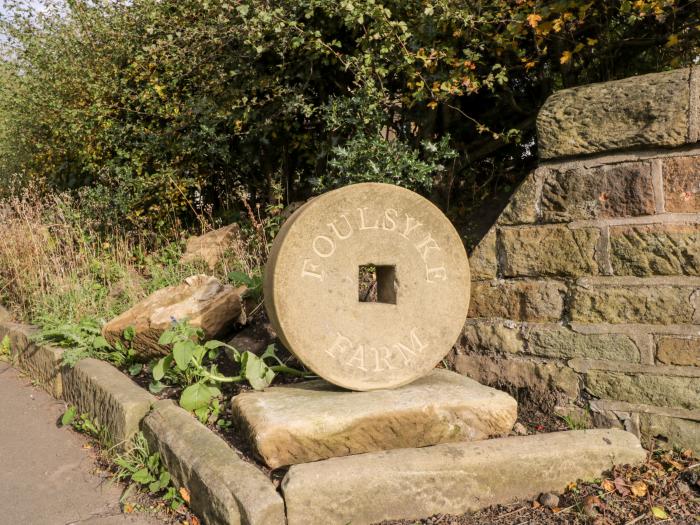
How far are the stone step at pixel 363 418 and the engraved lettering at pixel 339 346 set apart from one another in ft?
0.59

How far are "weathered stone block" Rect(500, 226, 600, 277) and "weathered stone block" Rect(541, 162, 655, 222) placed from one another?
0.07 metres

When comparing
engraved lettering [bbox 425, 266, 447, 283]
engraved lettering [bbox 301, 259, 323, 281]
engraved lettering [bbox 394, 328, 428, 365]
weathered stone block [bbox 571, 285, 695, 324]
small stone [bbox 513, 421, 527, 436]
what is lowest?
small stone [bbox 513, 421, 527, 436]

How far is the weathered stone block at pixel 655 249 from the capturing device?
2.52m

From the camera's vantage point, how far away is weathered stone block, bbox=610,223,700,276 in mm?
2518

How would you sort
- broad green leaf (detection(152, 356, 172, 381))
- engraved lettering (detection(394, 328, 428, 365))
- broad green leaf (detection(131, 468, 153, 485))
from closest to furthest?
broad green leaf (detection(131, 468, 153, 485)) < engraved lettering (detection(394, 328, 428, 365)) < broad green leaf (detection(152, 356, 172, 381))

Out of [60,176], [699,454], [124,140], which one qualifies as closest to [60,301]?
[124,140]

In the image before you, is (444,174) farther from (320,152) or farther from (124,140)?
(124,140)

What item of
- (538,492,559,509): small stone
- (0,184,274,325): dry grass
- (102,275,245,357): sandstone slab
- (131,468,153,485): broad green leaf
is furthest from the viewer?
(0,184,274,325): dry grass

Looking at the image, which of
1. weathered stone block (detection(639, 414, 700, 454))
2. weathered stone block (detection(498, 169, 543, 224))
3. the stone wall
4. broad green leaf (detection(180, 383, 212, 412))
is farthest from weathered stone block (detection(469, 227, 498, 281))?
broad green leaf (detection(180, 383, 212, 412))

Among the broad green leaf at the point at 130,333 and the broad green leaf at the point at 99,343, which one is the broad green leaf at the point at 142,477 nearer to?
the broad green leaf at the point at 130,333

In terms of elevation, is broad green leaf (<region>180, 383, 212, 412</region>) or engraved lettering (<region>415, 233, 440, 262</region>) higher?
engraved lettering (<region>415, 233, 440, 262</region>)

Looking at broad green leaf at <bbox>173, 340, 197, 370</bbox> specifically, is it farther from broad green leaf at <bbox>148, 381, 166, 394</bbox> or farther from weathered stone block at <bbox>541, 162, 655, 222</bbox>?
weathered stone block at <bbox>541, 162, 655, 222</bbox>

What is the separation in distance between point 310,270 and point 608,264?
52.3 inches

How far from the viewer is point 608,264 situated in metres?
2.69
